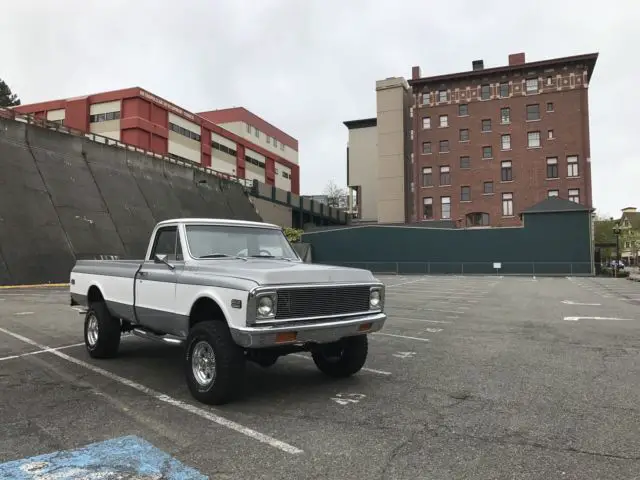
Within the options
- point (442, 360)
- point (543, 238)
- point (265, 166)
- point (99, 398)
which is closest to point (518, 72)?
point (543, 238)

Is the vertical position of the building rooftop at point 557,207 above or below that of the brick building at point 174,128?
below

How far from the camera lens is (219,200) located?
154ft

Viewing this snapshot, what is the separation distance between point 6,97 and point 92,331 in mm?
76777

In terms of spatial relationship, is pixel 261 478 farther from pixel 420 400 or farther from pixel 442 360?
pixel 442 360

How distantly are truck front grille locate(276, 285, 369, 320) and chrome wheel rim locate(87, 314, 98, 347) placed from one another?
13.2ft

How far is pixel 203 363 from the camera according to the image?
5328 millimetres

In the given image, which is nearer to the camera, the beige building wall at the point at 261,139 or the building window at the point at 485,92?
the building window at the point at 485,92

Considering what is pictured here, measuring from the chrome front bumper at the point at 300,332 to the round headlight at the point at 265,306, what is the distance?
0.15 meters

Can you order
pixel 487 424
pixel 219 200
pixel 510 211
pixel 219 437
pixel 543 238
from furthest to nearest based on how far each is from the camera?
pixel 510 211 < pixel 219 200 < pixel 543 238 < pixel 487 424 < pixel 219 437

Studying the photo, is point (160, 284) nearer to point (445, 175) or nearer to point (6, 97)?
point (445, 175)

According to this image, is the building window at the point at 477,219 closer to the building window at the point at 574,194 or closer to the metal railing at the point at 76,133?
the building window at the point at 574,194

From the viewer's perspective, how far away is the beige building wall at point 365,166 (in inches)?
2849

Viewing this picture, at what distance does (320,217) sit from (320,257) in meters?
20.6

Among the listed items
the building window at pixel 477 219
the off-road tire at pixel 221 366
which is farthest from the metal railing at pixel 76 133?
the off-road tire at pixel 221 366
